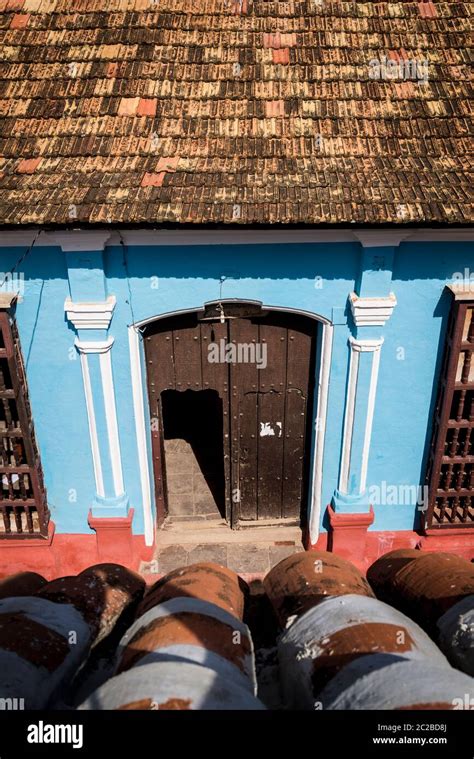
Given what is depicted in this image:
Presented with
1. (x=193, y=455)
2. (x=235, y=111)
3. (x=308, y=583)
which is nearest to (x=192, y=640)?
(x=308, y=583)

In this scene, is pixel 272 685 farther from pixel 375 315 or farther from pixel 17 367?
pixel 17 367

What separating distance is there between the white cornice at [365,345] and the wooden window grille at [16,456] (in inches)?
127

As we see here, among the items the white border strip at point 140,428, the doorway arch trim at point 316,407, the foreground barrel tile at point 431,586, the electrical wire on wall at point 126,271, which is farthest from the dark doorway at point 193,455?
the foreground barrel tile at point 431,586

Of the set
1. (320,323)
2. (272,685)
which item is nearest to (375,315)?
(320,323)

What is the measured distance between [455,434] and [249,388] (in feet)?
7.24

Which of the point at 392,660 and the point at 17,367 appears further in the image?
the point at 17,367

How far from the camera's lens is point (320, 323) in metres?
5.66

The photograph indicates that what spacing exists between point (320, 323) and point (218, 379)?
4.23 ft

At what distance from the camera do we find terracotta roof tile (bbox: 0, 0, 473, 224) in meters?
4.76

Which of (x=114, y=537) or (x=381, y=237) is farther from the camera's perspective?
(x=114, y=537)

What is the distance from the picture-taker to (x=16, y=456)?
5.85 metres

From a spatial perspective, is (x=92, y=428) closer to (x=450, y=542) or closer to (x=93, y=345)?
(x=93, y=345)

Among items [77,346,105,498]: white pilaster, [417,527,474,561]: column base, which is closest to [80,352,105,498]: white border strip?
[77,346,105,498]: white pilaster

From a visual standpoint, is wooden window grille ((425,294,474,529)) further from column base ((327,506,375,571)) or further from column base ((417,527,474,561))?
column base ((327,506,375,571))
